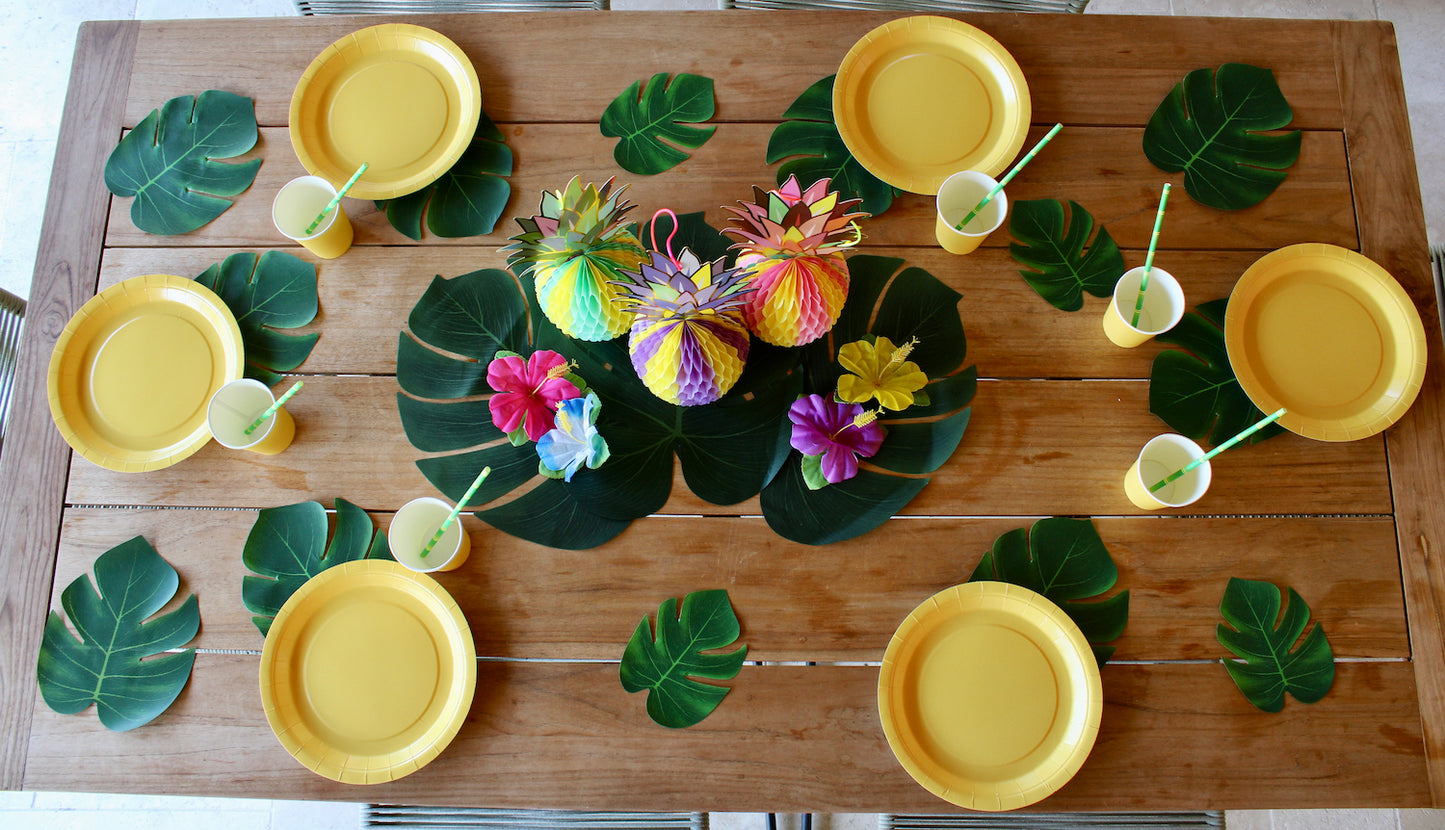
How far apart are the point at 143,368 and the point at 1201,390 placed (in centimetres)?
158

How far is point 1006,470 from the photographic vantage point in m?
1.20

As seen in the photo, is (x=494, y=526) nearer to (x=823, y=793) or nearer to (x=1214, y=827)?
(x=823, y=793)

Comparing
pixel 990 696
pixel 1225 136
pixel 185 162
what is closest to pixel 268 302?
pixel 185 162

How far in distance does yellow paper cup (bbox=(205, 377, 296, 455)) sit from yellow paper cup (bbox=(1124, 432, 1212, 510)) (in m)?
1.22

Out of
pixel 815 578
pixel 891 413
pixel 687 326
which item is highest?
pixel 687 326

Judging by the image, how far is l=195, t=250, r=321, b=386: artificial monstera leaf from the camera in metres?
1.25

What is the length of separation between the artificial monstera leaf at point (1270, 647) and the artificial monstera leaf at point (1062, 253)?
47cm

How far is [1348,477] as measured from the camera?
1.20 meters

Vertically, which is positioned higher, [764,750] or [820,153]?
[820,153]

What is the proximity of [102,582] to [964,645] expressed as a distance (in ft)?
3.97

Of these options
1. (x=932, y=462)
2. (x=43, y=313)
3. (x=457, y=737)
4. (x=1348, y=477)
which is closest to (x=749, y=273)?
(x=932, y=462)

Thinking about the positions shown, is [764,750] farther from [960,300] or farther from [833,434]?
[960,300]

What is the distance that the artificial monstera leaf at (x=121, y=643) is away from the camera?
44.1 inches

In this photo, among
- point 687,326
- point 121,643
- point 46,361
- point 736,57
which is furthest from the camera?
point 736,57
